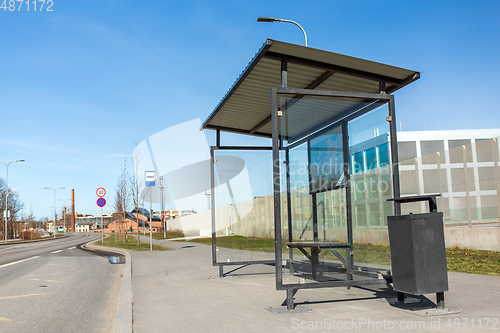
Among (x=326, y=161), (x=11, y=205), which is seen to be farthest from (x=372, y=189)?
(x=11, y=205)

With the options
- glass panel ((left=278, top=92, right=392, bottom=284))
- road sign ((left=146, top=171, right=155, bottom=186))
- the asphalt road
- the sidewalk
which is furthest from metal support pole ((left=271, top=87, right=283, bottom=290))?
road sign ((left=146, top=171, right=155, bottom=186))

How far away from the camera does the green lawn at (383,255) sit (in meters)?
6.61

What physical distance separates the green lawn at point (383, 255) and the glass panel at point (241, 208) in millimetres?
24

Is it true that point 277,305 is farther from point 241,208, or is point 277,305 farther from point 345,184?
point 241,208

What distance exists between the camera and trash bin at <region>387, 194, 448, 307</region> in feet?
15.6

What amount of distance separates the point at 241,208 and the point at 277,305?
4.03 meters

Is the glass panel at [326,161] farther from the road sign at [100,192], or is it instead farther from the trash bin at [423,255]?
the road sign at [100,192]

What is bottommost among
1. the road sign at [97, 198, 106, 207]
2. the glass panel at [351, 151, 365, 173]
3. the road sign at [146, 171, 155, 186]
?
the road sign at [97, 198, 106, 207]

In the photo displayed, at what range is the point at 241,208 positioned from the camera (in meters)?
9.59

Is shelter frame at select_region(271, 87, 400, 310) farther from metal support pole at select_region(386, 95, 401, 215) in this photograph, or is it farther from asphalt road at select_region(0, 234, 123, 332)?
asphalt road at select_region(0, 234, 123, 332)

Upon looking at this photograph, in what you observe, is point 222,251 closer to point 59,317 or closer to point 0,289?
point 59,317

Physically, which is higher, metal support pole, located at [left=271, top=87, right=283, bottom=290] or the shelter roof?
the shelter roof

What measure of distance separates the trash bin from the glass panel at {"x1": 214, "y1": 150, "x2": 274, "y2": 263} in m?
4.41

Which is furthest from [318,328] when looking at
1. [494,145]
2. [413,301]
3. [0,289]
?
[494,145]
